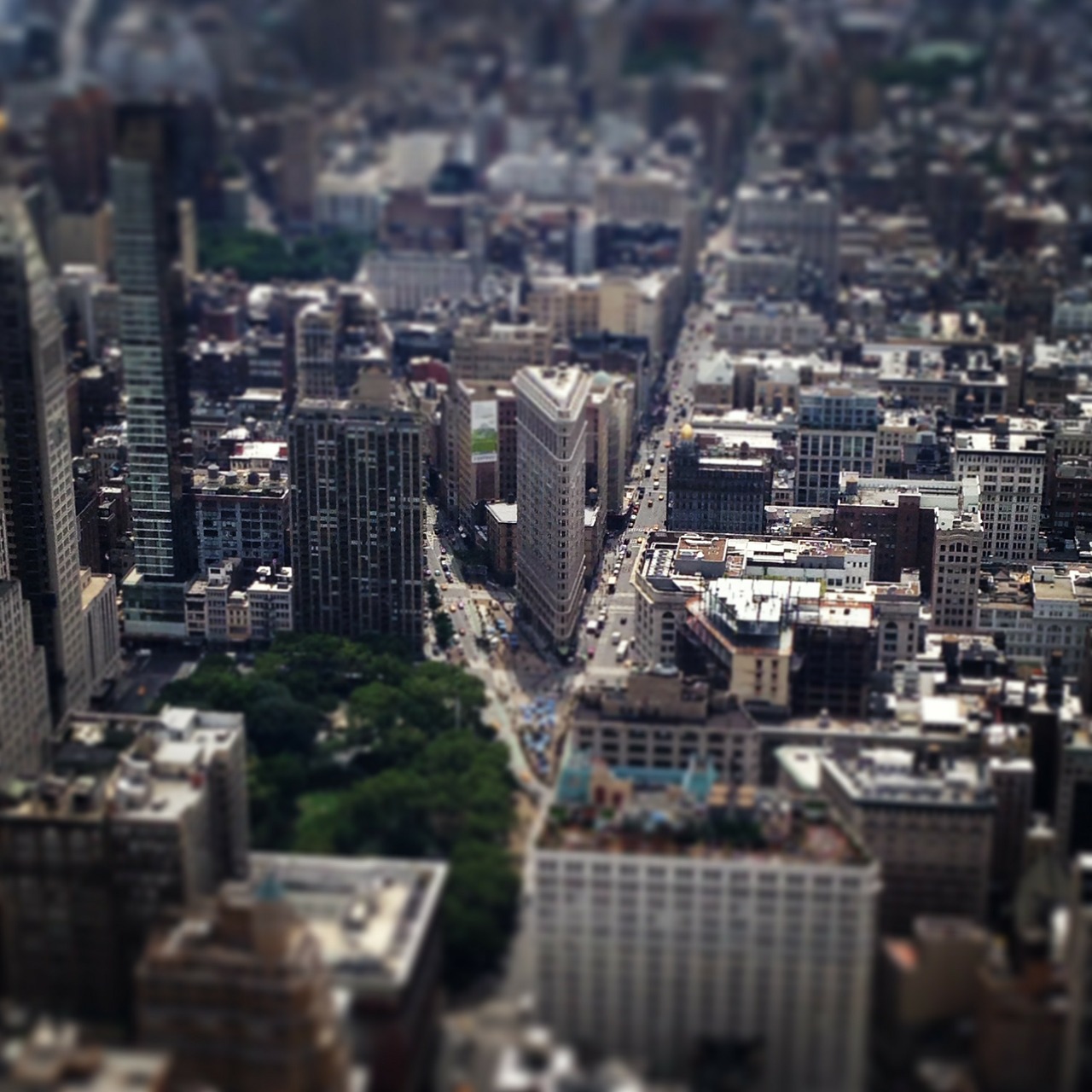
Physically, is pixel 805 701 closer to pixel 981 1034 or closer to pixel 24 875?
pixel 981 1034

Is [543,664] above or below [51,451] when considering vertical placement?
below

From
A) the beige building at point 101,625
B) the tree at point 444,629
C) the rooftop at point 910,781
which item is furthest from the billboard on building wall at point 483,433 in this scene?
the rooftop at point 910,781

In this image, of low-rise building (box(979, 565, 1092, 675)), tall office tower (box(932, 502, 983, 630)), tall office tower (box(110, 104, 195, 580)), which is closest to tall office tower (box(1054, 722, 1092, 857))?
low-rise building (box(979, 565, 1092, 675))

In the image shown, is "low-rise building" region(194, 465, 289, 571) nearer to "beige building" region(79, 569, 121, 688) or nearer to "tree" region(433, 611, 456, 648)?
"beige building" region(79, 569, 121, 688)

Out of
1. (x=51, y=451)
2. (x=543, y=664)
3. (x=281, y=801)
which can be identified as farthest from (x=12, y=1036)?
(x=543, y=664)

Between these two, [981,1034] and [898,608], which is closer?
[981,1034]

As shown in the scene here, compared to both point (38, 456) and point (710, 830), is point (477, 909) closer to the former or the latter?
point (710, 830)
